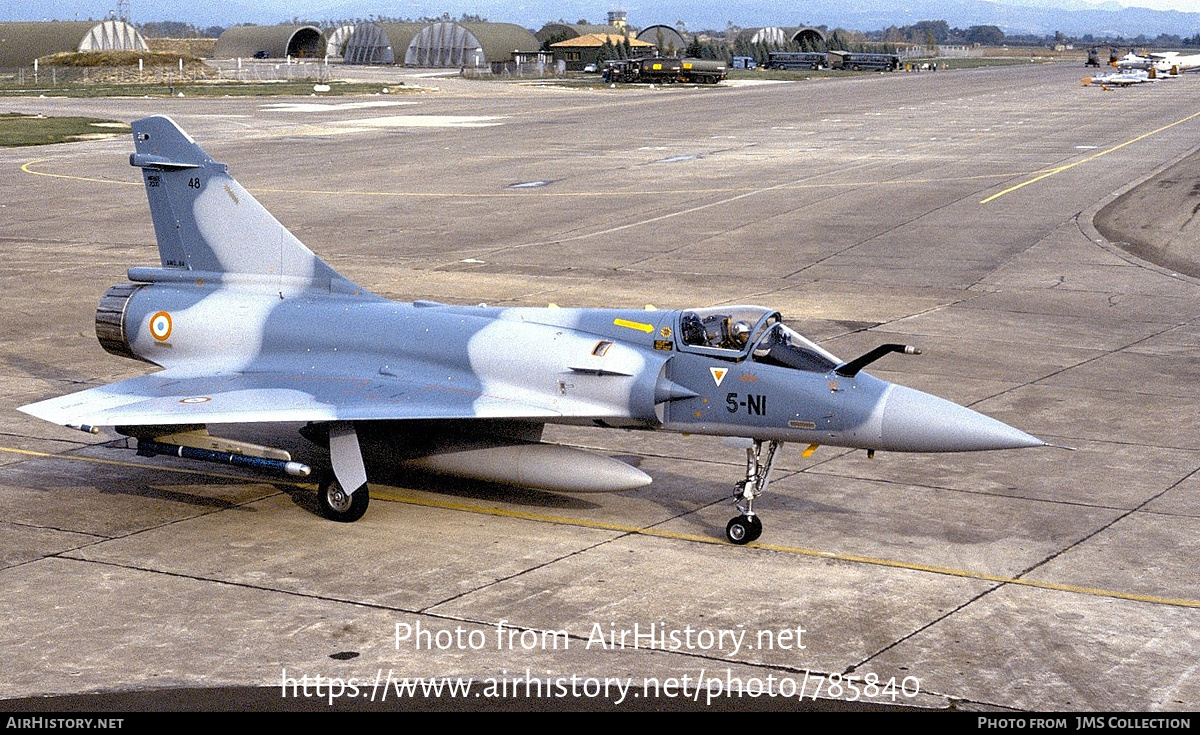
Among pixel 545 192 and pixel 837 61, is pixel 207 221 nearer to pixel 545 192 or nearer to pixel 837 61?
pixel 545 192

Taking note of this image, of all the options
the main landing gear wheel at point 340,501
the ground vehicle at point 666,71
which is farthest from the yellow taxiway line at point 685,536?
the ground vehicle at point 666,71

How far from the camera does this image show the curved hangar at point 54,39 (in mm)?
129250

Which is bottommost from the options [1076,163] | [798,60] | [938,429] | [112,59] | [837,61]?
[938,429]

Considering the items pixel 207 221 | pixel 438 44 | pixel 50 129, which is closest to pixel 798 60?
pixel 438 44

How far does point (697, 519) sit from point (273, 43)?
168 meters

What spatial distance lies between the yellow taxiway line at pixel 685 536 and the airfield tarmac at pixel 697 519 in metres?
0.06

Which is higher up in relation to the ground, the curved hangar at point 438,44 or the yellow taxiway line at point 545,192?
the curved hangar at point 438,44

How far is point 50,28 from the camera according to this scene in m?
133

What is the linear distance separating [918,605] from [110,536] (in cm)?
885

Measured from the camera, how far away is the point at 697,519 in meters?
15.6

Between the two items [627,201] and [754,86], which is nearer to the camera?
[627,201]

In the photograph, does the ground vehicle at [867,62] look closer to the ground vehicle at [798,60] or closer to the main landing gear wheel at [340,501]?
the ground vehicle at [798,60]
